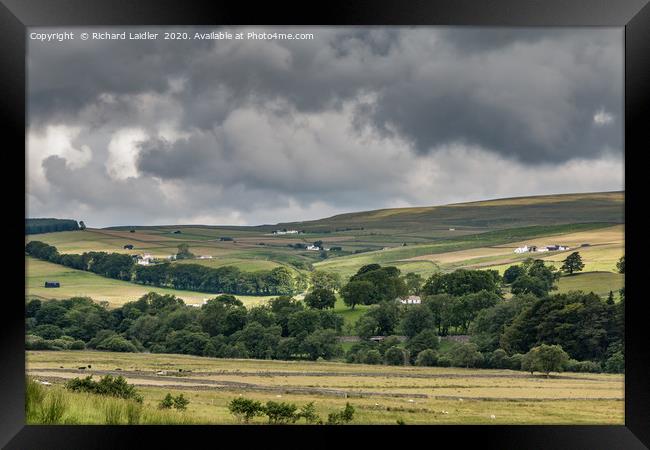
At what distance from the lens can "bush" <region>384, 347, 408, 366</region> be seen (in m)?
29.9

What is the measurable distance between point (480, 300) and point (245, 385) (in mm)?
13300

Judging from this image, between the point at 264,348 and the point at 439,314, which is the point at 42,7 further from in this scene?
the point at 439,314

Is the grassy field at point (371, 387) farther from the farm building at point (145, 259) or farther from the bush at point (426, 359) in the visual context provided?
the farm building at point (145, 259)

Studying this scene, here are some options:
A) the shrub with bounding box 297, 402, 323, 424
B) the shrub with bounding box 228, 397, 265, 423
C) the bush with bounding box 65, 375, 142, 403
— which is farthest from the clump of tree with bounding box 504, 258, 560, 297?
the bush with bounding box 65, 375, 142, 403

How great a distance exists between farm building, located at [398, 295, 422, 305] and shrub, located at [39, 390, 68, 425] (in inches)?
999

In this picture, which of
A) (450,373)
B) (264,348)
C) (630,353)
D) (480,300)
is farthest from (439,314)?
(630,353)

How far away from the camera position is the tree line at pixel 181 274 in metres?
29.8

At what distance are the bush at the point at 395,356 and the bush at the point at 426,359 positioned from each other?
59cm

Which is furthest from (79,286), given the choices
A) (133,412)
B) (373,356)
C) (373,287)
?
(133,412)

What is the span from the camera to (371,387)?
23.2 meters

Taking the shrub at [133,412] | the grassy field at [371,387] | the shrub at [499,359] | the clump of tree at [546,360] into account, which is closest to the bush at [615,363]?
the grassy field at [371,387]

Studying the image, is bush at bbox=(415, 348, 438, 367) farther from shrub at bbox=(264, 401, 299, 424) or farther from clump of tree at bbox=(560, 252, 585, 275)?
shrub at bbox=(264, 401, 299, 424)

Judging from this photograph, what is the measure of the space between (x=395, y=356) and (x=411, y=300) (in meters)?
4.37

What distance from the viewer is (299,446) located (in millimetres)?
7254
